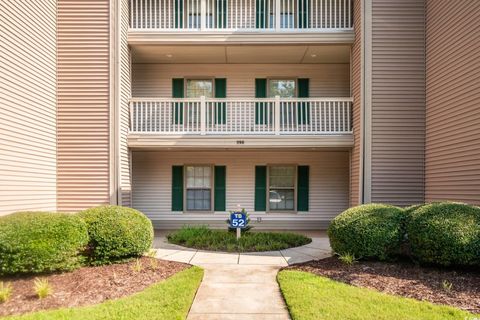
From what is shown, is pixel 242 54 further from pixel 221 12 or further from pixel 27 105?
pixel 27 105

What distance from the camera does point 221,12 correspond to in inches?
454

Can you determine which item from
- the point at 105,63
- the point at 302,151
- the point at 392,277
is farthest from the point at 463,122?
the point at 105,63

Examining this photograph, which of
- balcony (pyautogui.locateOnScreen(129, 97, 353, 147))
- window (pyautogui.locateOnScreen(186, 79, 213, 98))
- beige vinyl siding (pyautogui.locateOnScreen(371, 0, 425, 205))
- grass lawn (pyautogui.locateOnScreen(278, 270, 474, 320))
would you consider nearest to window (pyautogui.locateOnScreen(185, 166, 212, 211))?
balcony (pyautogui.locateOnScreen(129, 97, 353, 147))

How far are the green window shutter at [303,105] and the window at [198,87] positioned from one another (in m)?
3.29

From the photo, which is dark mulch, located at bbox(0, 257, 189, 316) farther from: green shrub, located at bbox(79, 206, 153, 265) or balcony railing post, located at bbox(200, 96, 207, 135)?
balcony railing post, located at bbox(200, 96, 207, 135)

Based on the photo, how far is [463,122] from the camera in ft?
26.3

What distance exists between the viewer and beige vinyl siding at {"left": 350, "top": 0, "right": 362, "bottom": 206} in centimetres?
1017

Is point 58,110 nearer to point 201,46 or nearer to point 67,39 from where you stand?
point 67,39

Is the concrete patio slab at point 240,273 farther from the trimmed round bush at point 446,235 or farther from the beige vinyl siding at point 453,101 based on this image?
the beige vinyl siding at point 453,101

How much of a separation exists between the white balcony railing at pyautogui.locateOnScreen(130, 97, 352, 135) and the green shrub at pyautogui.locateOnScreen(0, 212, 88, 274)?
190 inches

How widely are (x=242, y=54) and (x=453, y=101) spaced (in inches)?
254

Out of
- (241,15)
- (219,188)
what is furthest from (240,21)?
(219,188)

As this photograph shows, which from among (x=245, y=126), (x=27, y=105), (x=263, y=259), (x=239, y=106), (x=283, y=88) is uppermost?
(x=283, y=88)

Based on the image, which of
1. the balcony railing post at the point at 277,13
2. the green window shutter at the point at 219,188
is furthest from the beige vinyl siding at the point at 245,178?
the balcony railing post at the point at 277,13
